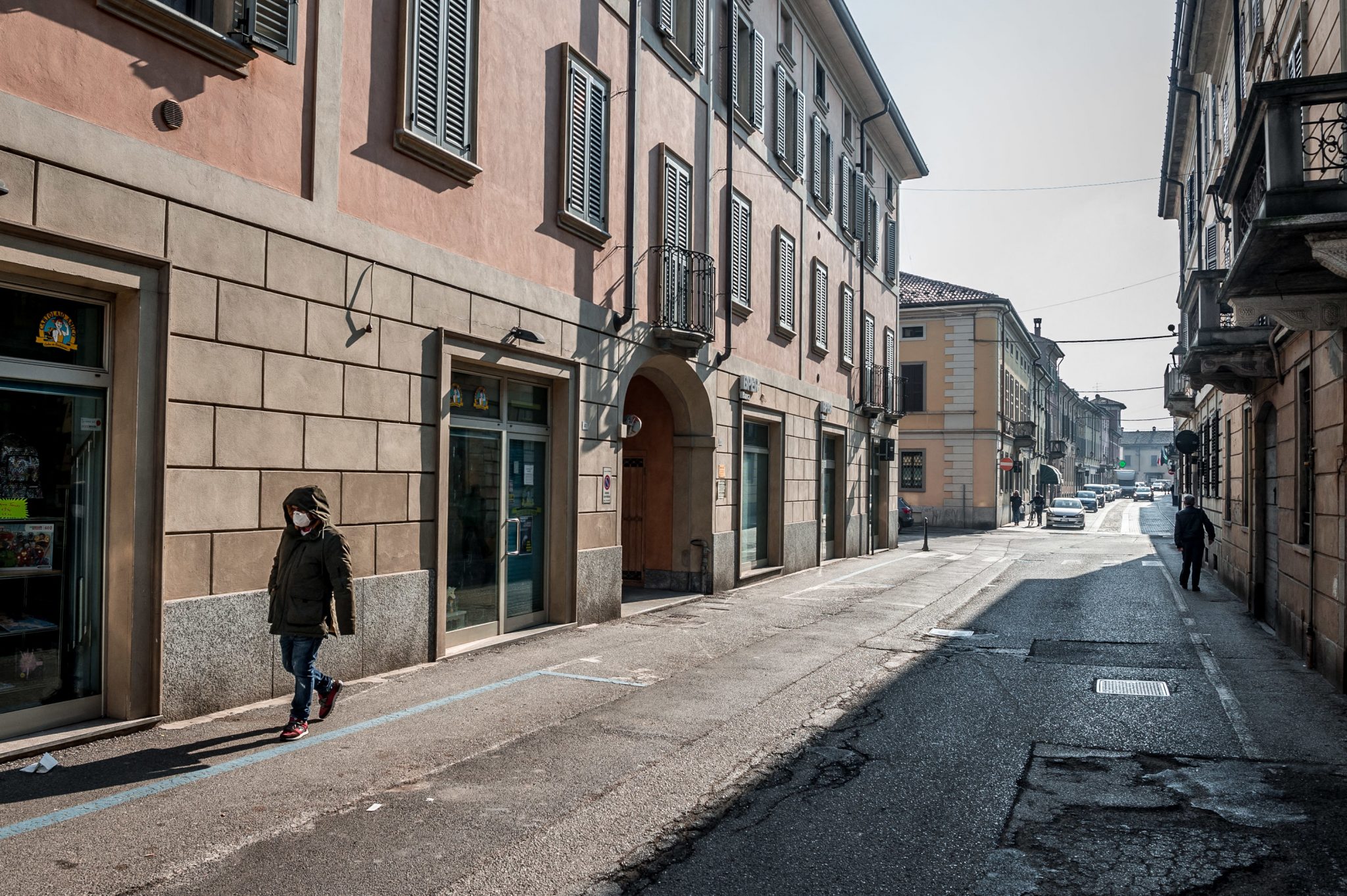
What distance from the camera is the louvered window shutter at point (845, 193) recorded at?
75.7ft

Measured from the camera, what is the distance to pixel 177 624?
6.49m

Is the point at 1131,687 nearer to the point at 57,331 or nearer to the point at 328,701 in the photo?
the point at 328,701

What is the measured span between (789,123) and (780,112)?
0.64 meters

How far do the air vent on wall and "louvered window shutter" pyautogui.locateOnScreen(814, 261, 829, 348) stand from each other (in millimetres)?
15443

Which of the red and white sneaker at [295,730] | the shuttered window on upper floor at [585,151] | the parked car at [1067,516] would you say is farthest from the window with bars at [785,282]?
the parked car at [1067,516]

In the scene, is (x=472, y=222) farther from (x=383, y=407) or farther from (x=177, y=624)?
(x=177, y=624)

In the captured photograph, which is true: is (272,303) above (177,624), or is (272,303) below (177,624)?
above

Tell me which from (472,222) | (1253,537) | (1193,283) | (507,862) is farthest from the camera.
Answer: (1193,283)

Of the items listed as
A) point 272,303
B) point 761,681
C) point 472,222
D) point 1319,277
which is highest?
point 472,222

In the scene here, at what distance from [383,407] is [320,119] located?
2.37 metres

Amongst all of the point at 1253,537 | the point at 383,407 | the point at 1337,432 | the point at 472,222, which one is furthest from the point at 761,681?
the point at 1253,537

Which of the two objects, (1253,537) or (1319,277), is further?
(1253,537)

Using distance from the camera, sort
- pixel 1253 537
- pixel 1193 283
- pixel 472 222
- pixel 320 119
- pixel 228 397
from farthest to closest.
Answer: pixel 1193 283
pixel 1253 537
pixel 472 222
pixel 320 119
pixel 228 397

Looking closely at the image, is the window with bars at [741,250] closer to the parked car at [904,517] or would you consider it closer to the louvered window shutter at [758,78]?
the louvered window shutter at [758,78]
